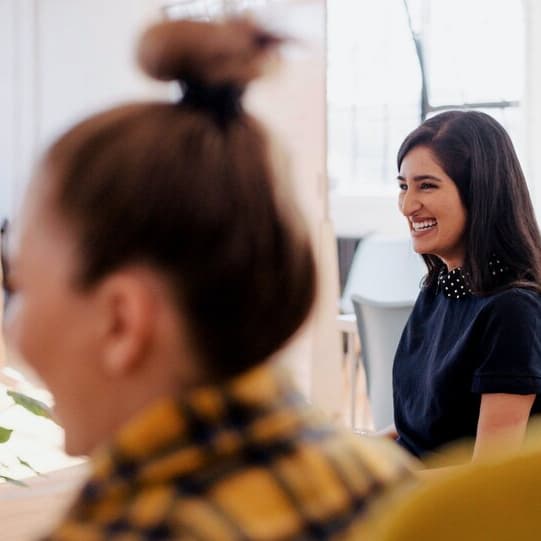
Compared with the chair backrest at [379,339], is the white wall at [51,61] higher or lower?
higher

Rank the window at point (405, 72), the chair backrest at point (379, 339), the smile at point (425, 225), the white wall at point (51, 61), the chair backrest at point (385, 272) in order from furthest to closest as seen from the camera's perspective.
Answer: the white wall at point (51, 61), the window at point (405, 72), the chair backrest at point (385, 272), the chair backrest at point (379, 339), the smile at point (425, 225)

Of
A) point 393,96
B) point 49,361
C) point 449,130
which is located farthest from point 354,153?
point 49,361

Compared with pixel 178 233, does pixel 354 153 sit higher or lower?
lower

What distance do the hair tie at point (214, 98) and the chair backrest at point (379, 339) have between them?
97.0 inches

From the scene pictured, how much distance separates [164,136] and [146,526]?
0.87 feet

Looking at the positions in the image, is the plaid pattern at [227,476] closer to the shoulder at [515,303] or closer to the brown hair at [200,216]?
the brown hair at [200,216]

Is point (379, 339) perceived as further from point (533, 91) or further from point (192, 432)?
point (533, 91)

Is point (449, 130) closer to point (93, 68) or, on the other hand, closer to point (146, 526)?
point (146, 526)

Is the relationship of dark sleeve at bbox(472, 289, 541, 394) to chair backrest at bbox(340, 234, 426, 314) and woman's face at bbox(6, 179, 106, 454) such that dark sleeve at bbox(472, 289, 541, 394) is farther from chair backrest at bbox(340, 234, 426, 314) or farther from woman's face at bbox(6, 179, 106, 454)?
chair backrest at bbox(340, 234, 426, 314)

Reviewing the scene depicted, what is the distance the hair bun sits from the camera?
27.8 inches

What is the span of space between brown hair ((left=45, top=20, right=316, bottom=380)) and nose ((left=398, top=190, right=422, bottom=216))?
1228 mm

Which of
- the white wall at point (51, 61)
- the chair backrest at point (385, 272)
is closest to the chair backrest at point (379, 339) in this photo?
the chair backrest at point (385, 272)

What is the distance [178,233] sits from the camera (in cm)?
65

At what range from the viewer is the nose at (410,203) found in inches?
74.6
